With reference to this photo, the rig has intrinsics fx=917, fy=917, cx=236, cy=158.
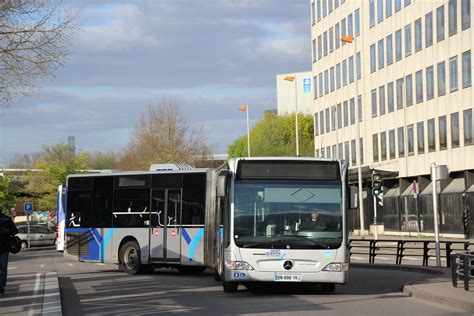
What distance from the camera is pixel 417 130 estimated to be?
60844 mm

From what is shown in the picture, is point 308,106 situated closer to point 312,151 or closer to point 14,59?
point 312,151

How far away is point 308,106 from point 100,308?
99.3m

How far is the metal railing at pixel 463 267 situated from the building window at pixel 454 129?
37.0 meters

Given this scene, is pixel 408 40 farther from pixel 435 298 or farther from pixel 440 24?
Answer: pixel 435 298

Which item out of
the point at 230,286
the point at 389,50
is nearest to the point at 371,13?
the point at 389,50

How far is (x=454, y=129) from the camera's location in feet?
180

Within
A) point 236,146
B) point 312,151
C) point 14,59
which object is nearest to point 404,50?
point 312,151

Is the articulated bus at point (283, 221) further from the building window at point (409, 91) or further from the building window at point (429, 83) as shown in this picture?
the building window at point (409, 91)

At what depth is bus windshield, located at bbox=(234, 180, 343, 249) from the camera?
18109 millimetres

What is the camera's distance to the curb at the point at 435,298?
49.6ft

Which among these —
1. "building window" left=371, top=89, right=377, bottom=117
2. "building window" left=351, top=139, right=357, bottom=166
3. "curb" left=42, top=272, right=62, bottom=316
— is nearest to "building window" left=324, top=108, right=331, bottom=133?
"building window" left=351, top=139, right=357, bottom=166

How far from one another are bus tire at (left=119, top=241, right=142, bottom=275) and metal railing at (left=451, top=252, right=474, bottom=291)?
34.6ft

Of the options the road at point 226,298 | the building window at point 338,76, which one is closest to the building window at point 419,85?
the building window at point 338,76

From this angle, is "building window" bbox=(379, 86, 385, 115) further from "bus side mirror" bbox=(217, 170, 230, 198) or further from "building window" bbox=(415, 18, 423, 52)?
"bus side mirror" bbox=(217, 170, 230, 198)
